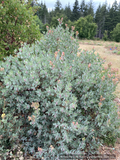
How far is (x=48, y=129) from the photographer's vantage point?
6.41ft

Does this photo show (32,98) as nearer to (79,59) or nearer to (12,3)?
(79,59)

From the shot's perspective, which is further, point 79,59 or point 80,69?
point 79,59

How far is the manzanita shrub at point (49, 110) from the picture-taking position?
1.76 metres

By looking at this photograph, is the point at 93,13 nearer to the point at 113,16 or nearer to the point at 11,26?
the point at 113,16

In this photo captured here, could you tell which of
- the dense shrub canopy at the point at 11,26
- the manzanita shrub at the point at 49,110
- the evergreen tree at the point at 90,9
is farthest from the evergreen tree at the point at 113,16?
the manzanita shrub at the point at 49,110

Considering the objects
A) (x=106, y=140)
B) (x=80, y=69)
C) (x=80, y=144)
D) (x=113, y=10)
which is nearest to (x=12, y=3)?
(x=80, y=69)

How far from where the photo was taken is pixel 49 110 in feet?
5.96

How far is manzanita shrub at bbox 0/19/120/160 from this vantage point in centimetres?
176

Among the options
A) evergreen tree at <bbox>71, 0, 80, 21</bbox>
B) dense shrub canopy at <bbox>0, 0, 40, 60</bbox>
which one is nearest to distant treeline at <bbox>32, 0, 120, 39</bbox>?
evergreen tree at <bbox>71, 0, 80, 21</bbox>

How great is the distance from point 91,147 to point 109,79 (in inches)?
52.1

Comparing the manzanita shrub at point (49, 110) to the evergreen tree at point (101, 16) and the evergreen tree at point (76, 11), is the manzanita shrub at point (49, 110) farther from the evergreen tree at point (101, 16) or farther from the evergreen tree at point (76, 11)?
the evergreen tree at point (76, 11)

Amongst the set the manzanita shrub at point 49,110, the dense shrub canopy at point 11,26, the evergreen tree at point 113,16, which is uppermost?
the evergreen tree at point 113,16

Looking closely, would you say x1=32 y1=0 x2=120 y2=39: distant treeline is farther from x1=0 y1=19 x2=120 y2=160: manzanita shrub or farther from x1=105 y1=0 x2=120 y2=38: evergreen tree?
x1=0 y1=19 x2=120 y2=160: manzanita shrub

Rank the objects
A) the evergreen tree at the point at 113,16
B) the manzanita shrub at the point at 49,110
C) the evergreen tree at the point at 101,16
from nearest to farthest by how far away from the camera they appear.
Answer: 1. the manzanita shrub at the point at 49,110
2. the evergreen tree at the point at 113,16
3. the evergreen tree at the point at 101,16
